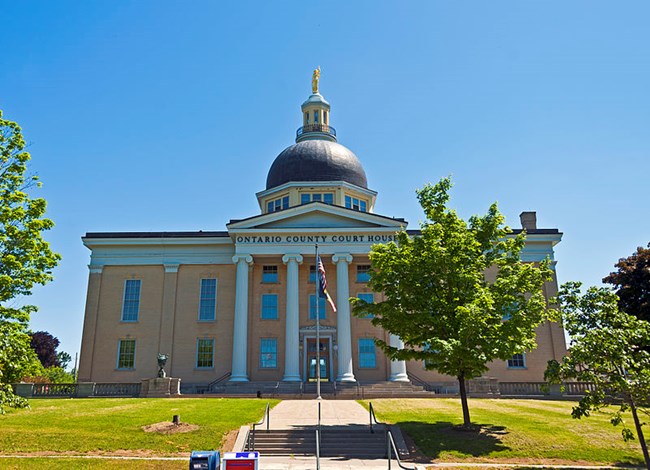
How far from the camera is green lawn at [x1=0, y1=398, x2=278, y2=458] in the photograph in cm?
1708

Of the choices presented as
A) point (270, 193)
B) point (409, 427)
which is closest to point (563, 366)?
point (409, 427)

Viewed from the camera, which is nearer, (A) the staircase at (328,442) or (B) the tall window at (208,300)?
(A) the staircase at (328,442)

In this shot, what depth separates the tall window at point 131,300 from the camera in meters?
38.5

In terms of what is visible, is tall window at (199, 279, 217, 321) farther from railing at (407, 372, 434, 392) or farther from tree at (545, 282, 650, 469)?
tree at (545, 282, 650, 469)

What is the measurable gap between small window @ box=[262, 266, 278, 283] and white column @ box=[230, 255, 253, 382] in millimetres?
1833

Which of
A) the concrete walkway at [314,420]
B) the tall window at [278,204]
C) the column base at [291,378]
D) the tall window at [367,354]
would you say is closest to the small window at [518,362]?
the tall window at [367,354]

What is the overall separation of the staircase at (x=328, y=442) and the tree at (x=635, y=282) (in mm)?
18675

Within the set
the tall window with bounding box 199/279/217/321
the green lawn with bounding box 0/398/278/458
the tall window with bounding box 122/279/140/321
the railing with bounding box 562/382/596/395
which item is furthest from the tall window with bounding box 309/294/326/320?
the railing with bounding box 562/382/596/395

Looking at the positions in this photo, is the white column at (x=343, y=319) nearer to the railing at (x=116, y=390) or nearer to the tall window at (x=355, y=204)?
the tall window at (x=355, y=204)

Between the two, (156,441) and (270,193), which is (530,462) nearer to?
→ (156,441)

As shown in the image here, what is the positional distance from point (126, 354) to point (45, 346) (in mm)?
31595

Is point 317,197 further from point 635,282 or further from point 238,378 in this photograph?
point 635,282

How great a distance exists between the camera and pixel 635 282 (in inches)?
1177

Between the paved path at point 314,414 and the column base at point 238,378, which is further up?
the column base at point 238,378
